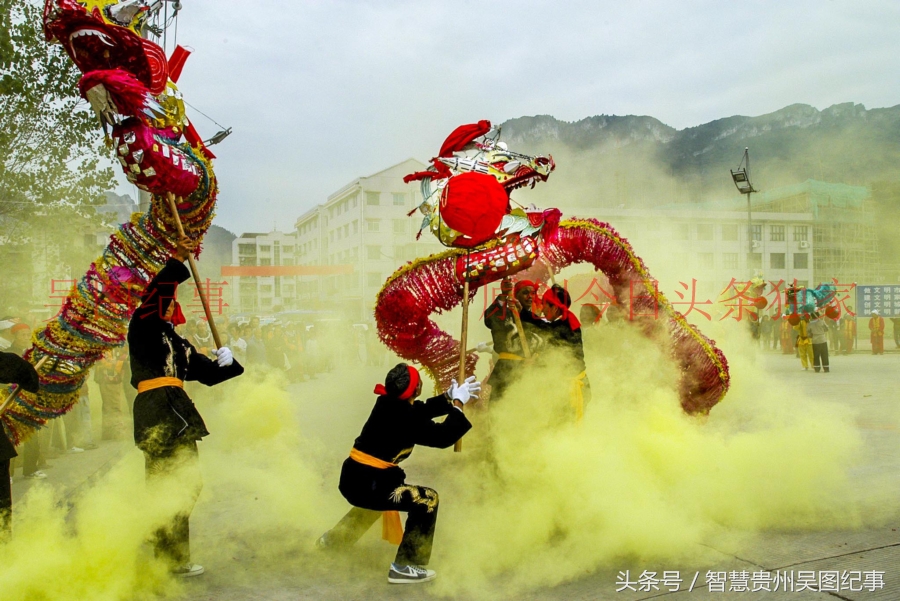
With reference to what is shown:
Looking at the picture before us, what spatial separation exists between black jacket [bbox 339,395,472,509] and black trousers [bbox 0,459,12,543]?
1.62m

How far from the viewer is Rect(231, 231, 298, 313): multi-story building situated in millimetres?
23842

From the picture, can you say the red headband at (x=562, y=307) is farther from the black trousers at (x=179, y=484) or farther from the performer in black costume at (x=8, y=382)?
the performer in black costume at (x=8, y=382)

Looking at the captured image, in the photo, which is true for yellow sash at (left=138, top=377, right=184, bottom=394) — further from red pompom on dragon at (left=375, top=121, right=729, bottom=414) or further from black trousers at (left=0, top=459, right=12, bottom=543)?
red pompom on dragon at (left=375, top=121, right=729, bottom=414)

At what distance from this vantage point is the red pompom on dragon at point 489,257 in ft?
14.4

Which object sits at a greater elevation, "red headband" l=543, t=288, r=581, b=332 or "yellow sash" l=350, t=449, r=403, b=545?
"red headband" l=543, t=288, r=581, b=332

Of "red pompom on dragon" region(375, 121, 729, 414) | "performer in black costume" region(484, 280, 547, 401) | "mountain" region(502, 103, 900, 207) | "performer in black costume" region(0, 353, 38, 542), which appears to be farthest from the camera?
"mountain" region(502, 103, 900, 207)

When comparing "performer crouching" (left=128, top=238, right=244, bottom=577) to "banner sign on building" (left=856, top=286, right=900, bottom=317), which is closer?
"performer crouching" (left=128, top=238, right=244, bottom=577)

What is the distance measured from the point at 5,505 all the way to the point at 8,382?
619mm

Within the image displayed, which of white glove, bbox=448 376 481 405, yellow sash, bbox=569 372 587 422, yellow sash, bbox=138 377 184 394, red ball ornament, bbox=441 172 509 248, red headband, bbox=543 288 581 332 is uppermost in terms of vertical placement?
A: red ball ornament, bbox=441 172 509 248

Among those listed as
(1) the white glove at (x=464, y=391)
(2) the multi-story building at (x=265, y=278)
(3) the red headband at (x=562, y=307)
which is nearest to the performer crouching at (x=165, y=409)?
(1) the white glove at (x=464, y=391)

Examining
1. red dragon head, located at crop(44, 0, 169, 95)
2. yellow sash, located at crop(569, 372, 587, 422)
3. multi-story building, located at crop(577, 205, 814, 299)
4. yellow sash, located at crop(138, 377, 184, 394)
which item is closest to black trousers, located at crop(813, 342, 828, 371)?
multi-story building, located at crop(577, 205, 814, 299)

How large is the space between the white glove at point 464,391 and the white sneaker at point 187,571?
1.61m

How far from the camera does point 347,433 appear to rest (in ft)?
23.0

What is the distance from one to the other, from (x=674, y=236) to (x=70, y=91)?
9701 mm
